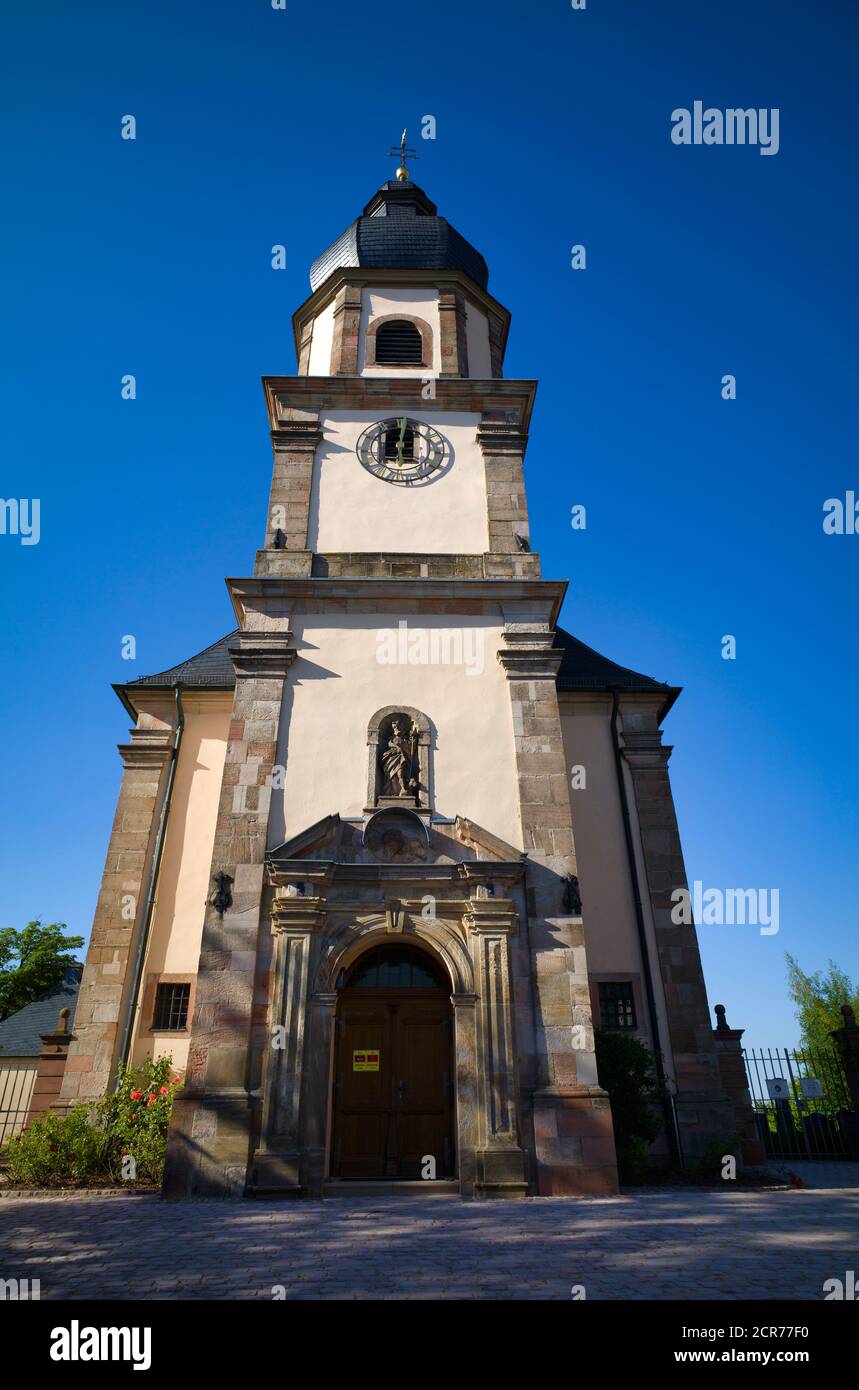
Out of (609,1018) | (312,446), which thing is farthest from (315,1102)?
(312,446)

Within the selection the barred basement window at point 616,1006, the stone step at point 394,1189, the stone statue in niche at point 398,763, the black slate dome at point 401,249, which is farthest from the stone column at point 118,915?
the black slate dome at point 401,249

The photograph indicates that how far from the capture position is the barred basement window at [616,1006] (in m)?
15.4

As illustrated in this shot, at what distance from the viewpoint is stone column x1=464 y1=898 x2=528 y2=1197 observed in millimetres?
10945

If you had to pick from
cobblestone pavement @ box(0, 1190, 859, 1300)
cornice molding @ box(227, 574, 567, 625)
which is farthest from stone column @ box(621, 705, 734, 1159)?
cornice molding @ box(227, 574, 567, 625)

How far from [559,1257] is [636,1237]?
50.7 inches

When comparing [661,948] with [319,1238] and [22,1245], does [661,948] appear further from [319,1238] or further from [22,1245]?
[22,1245]

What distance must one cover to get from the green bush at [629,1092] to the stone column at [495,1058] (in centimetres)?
193

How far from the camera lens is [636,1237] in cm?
748

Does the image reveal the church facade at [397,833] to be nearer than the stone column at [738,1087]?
Yes

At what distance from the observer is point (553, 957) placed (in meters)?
12.3

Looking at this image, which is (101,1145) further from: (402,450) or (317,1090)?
(402,450)

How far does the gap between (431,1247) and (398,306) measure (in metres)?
18.2

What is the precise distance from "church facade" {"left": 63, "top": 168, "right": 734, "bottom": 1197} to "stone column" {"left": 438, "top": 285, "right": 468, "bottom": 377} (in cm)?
7

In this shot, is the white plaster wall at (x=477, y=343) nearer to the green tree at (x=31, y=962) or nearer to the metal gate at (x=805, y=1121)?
the metal gate at (x=805, y=1121)
